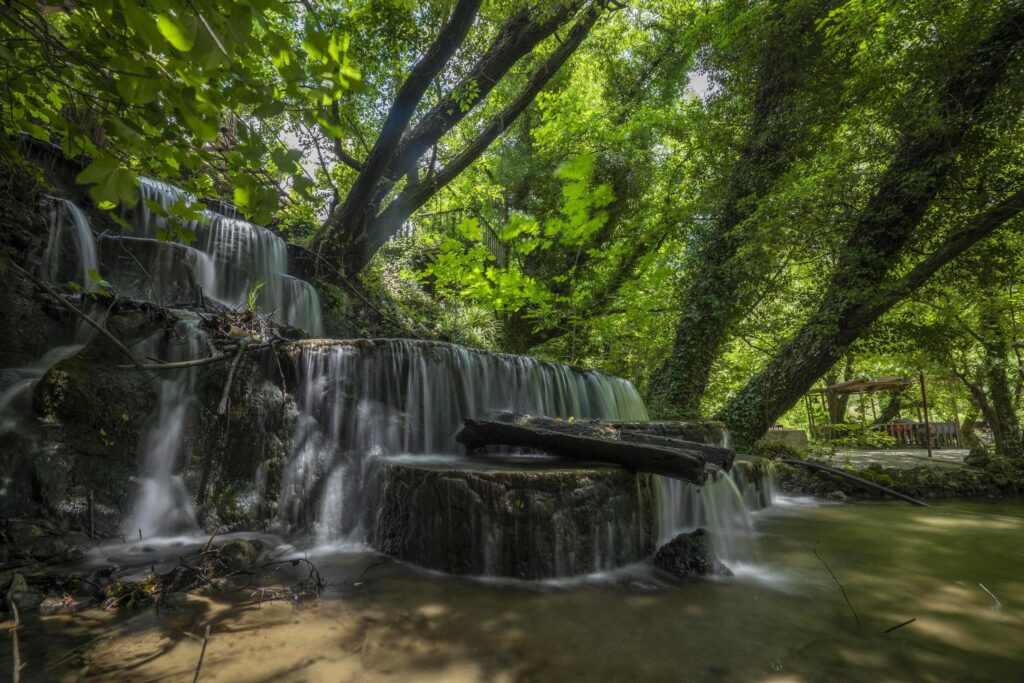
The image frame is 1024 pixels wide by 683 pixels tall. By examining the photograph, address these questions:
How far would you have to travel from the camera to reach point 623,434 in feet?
16.1

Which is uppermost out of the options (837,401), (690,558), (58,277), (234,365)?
(58,277)

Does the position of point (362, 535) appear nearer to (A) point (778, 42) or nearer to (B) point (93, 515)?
(B) point (93, 515)

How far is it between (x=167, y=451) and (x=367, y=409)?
192 centimetres

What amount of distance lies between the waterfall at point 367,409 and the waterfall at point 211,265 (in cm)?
266

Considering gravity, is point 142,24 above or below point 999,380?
above

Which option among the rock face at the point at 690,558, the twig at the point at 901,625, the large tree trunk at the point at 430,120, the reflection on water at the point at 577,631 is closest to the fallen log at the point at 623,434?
the rock face at the point at 690,558

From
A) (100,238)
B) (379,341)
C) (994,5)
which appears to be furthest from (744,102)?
(100,238)

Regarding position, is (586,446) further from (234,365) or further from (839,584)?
(234,365)

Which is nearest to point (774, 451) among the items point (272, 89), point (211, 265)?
point (272, 89)

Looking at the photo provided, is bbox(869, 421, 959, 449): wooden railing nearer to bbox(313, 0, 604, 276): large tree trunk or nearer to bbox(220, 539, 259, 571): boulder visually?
bbox(313, 0, 604, 276): large tree trunk

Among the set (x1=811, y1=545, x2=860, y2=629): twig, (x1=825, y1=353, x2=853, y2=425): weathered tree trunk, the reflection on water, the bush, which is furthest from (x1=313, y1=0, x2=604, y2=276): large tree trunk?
(x1=825, y1=353, x2=853, y2=425): weathered tree trunk

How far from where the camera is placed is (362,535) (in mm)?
4152

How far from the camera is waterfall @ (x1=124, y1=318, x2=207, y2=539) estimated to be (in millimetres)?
4109

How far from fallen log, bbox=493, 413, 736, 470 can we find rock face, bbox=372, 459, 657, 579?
3.03ft
